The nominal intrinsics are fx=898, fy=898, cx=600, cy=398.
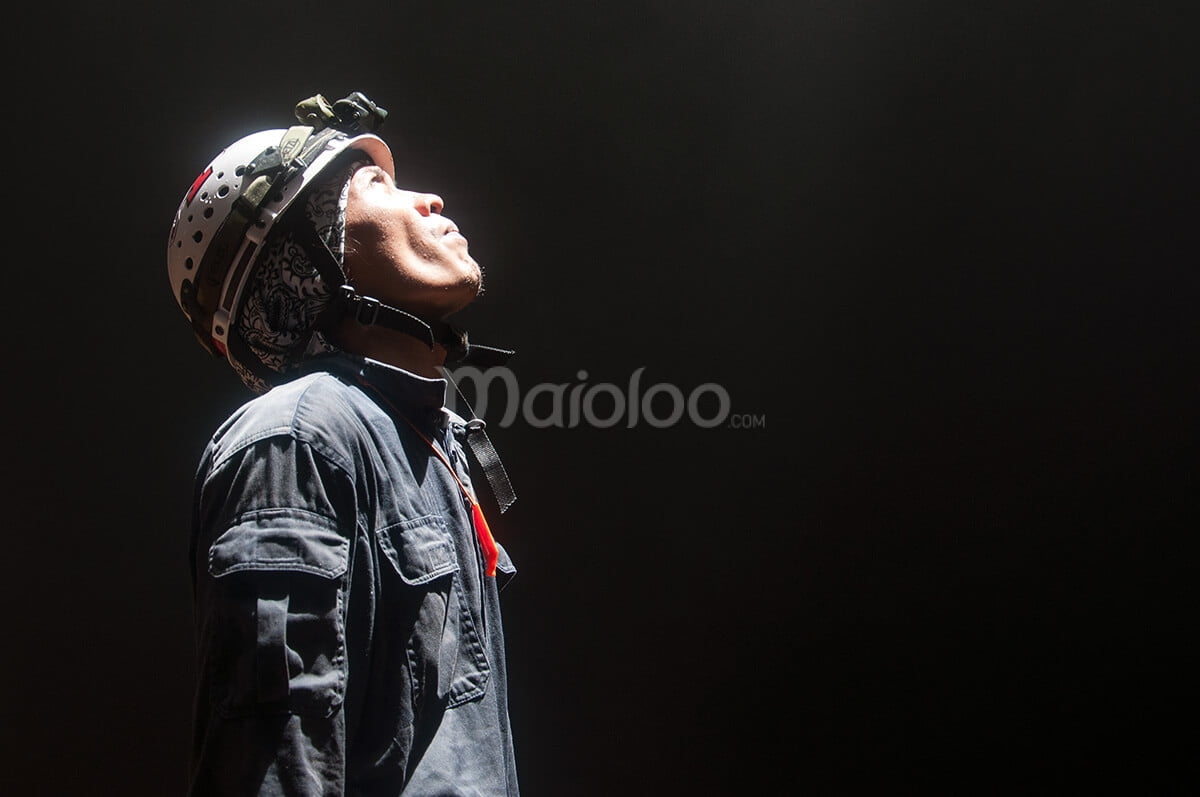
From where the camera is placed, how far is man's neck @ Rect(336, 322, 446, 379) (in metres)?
1.46

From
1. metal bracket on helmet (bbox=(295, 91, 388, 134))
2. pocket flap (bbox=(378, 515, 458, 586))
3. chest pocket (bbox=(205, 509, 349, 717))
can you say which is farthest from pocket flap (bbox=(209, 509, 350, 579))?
Answer: metal bracket on helmet (bbox=(295, 91, 388, 134))

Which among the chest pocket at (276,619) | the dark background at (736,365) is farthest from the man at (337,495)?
the dark background at (736,365)

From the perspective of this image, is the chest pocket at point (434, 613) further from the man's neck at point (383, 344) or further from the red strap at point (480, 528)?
the man's neck at point (383, 344)

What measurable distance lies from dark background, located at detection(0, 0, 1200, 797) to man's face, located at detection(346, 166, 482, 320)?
893mm

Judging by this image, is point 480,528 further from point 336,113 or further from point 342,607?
point 336,113

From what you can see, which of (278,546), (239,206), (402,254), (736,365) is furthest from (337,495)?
(736,365)

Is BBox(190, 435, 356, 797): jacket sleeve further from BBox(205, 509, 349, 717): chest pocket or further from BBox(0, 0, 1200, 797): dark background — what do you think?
BBox(0, 0, 1200, 797): dark background

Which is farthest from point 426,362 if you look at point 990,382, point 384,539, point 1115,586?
point 1115,586

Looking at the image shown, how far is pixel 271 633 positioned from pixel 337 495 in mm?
206

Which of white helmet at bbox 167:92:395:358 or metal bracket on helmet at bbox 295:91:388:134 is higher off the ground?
metal bracket on helmet at bbox 295:91:388:134

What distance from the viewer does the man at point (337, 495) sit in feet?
3.35

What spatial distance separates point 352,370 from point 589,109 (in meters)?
1.33

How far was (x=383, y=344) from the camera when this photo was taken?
147cm

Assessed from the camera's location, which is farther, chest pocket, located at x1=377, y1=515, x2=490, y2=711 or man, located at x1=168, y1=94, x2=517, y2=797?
chest pocket, located at x1=377, y1=515, x2=490, y2=711
